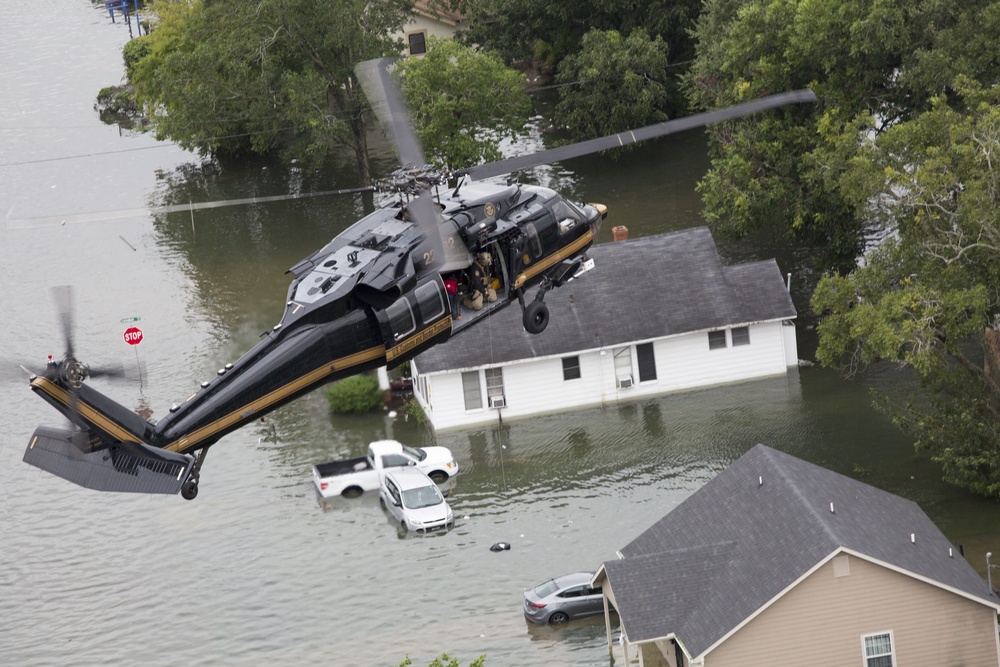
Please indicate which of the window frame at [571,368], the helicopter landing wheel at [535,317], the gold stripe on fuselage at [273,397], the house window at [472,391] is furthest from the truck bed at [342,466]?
the gold stripe on fuselage at [273,397]

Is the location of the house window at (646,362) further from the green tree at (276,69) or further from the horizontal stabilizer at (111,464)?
the horizontal stabilizer at (111,464)

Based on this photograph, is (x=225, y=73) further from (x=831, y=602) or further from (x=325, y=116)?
(x=831, y=602)

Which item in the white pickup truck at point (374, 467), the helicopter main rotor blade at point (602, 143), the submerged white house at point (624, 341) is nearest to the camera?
the helicopter main rotor blade at point (602, 143)

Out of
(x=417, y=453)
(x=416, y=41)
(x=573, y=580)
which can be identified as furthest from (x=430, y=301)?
(x=416, y=41)

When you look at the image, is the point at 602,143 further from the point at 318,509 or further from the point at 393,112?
the point at 318,509

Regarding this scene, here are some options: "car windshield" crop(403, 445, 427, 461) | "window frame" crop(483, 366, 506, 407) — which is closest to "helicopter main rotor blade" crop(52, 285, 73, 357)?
"car windshield" crop(403, 445, 427, 461)

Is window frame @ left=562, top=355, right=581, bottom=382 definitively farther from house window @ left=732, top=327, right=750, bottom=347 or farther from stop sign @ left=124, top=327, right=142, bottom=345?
stop sign @ left=124, top=327, right=142, bottom=345
